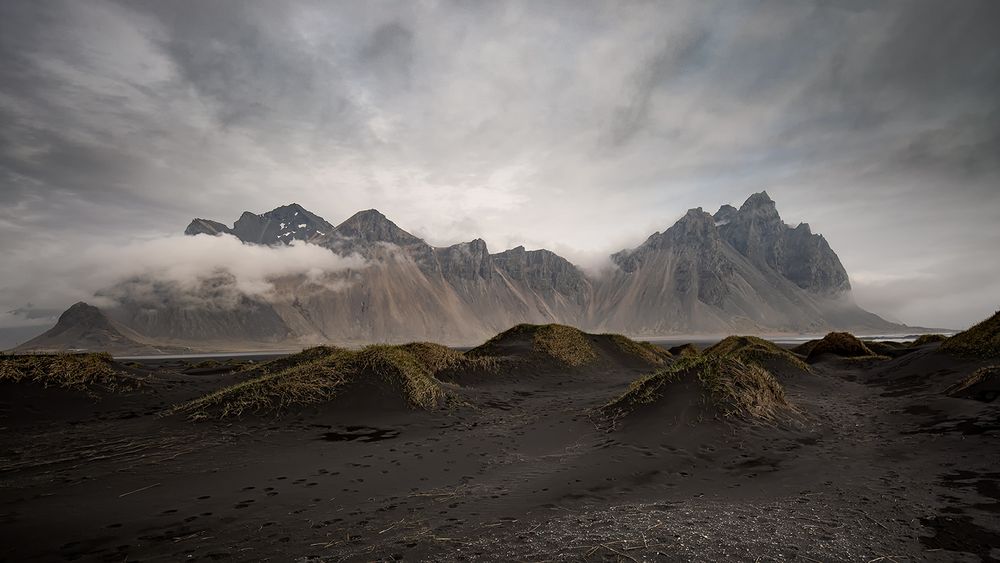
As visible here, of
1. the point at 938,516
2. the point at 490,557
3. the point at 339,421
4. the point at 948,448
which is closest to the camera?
the point at 490,557

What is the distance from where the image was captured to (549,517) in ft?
22.0

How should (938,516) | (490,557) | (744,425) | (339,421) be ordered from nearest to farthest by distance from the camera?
(490,557) < (938,516) < (744,425) < (339,421)

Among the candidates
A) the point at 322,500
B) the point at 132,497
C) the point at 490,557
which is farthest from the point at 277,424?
the point at 490,557

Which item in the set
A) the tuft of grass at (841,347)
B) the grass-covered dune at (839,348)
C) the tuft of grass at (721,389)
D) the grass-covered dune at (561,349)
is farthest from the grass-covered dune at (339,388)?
the tuft of grass at (841,347)

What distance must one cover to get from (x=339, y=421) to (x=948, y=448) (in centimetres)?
1587

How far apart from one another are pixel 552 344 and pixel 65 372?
78.6 ft

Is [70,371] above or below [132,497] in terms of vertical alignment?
above

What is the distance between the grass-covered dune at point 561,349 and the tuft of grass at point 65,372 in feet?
56.4

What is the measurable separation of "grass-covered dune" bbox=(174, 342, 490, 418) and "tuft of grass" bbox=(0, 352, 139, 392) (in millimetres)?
4082

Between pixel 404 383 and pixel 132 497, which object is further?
pixel 404 383

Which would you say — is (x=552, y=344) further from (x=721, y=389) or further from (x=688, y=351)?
(x=721, y=389)

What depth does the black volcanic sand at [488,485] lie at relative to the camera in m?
5.67

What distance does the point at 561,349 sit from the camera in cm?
3019

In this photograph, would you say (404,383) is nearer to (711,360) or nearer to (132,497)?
(132,497)
